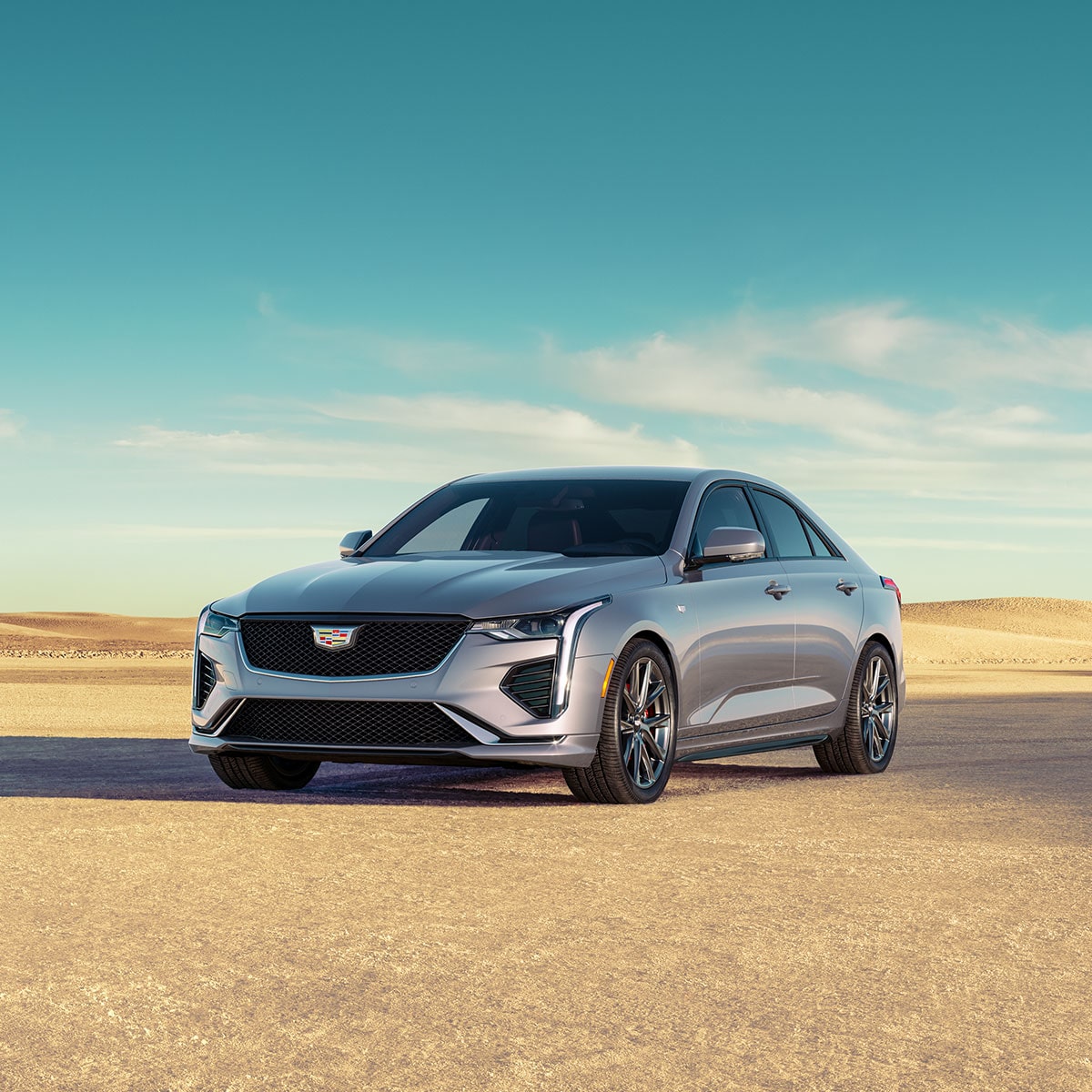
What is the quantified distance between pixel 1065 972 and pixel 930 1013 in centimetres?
73

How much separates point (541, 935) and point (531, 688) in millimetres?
2780

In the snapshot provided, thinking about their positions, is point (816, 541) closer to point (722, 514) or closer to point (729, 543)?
point (722, 514)

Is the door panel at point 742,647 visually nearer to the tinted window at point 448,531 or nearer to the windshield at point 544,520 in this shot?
the windshield at point 544,520

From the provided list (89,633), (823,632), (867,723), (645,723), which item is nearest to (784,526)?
(823,632)

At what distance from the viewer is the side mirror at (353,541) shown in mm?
10023

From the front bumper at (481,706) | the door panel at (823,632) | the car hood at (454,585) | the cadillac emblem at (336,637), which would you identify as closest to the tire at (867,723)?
the door panel at (823,632)

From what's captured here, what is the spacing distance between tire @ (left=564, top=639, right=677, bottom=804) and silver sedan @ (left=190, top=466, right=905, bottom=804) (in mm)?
10

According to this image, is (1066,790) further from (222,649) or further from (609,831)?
(222,649)

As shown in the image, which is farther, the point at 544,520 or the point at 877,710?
the point at 877,710

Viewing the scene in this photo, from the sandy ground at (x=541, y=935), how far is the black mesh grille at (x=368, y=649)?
73 cm

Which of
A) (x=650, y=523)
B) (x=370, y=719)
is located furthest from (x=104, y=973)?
(x=650, y=523)

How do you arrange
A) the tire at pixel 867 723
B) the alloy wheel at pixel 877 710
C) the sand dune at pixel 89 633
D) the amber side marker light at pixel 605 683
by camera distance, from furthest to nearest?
the sand dune at pixel 89 633 → the alloy wheel at pixel 877 710 → the tire at pixel 867 723 → the amber side marker light at pixel 605 683

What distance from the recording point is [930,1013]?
178 inches

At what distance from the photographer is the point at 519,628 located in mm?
8250
